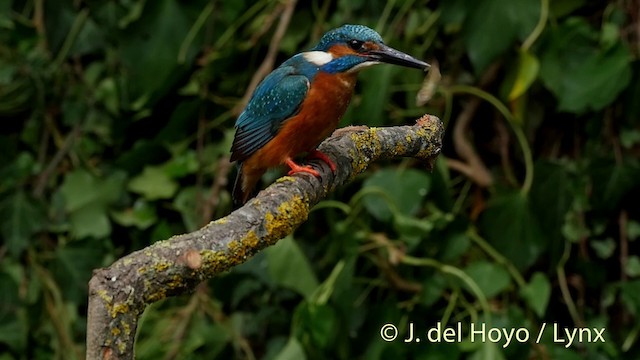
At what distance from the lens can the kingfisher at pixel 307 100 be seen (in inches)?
52.1

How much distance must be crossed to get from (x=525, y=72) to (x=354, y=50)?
0.99 meters

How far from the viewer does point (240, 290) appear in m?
2.37

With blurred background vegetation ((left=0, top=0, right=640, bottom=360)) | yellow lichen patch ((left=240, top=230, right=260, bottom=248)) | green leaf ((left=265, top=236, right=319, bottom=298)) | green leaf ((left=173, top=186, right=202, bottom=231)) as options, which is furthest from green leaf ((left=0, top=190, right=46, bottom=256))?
yellow lichen patch ((left=240, top=230, right=260, bottom=248))

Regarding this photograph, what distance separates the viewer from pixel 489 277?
2.15 m

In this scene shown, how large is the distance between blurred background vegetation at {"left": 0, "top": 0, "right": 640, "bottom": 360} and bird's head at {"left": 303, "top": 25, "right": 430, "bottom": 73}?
76cm

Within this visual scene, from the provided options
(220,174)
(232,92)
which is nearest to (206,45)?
(232,92)

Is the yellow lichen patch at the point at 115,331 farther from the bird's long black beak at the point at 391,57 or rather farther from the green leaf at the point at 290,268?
the green leaf at the point at 290,268

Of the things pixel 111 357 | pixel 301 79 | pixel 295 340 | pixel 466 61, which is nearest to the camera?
pixel 111 357

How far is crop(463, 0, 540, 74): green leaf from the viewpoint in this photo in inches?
85.4

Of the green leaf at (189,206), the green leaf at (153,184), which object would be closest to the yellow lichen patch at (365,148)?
the green leaf at (189,206)

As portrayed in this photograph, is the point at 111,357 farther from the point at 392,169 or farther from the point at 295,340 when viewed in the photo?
the point at 392,169

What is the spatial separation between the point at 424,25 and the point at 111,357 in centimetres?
166

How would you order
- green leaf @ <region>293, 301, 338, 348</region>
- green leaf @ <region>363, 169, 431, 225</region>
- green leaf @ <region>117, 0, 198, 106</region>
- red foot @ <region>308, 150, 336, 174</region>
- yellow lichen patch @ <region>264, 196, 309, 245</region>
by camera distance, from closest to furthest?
1. yellow lichen patch @ <region>264, 196, 309, 245</region>
2. red foot @ <region>308, 150, 336, 174</region>
3. green leaf @ <region>293, 301, 338, 348</region>
4. green leaf @ <region>363, 169, 431, 225</region>
5. green leaf @ <region>117, 0, 198, 106</region>

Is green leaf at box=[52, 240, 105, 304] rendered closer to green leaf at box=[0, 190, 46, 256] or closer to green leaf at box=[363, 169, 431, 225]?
green leaf at box=[0, 190, 46, 256]
